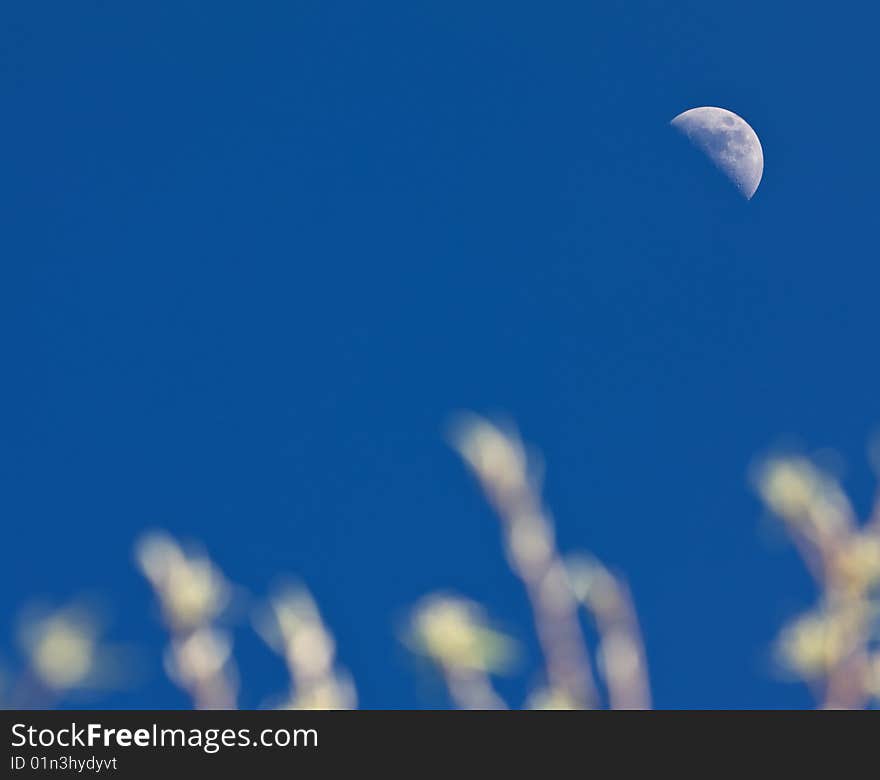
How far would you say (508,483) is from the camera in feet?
15.6

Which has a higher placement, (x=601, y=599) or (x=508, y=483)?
(x=508, y=483)
